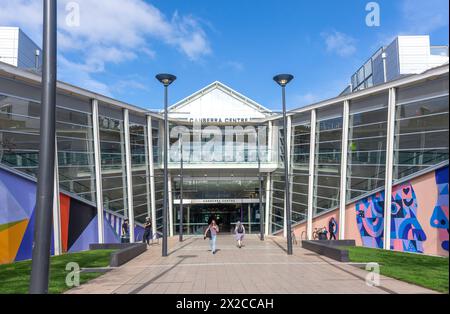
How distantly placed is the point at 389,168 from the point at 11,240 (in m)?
18.8

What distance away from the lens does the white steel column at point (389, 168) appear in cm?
2141

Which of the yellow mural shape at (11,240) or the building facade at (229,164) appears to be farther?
the building facade at (229,164)

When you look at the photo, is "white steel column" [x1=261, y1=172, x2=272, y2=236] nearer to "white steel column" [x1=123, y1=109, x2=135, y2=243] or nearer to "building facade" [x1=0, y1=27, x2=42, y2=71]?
"white steel column" [x1=123, y1=109, x2=135, y2=243]

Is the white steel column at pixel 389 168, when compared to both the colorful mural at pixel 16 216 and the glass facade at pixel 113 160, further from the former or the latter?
the colorful mural at pixel 16 216

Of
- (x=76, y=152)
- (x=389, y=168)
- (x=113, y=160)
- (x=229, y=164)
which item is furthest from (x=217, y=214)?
(x=389, y=168)

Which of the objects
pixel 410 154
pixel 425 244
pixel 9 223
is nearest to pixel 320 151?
pixel 410 154

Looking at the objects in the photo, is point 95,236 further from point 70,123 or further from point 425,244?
point 425,244

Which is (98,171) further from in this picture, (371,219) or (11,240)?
(371,219)

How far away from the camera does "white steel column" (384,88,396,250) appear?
21.4 meters

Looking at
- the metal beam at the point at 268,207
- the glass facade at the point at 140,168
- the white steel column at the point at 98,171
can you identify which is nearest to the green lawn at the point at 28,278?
the white steel column at the point at 98,171

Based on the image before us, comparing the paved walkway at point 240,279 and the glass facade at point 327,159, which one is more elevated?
the glass facade at point 327,159

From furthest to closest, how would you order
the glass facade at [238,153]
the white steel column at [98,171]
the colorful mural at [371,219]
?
the white steel column at [98,171] < the colorful mural at [371,219] < the glass facade at [238,153]

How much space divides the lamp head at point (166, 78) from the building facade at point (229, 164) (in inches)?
242

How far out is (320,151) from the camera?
29203 mm
